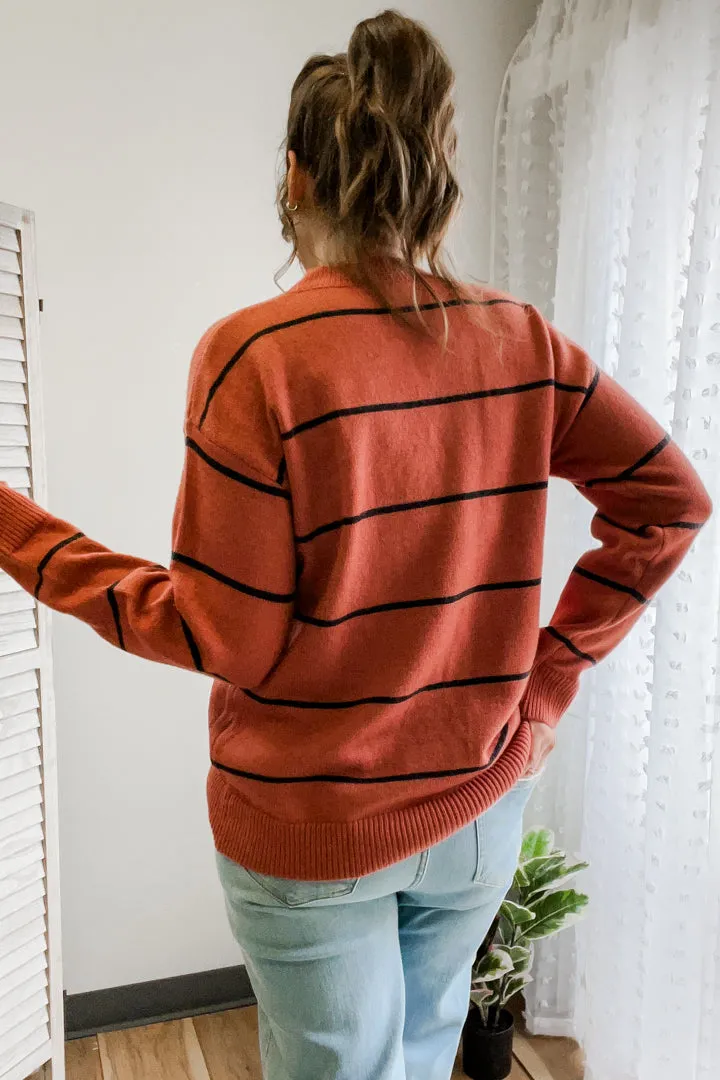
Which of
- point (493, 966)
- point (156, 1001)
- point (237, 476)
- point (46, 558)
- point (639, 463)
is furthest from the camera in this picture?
point (156, 1001)

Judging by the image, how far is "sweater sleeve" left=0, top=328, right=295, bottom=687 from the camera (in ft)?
2.52

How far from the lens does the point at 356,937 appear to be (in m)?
0.89

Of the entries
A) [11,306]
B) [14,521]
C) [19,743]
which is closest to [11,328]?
[11,306]

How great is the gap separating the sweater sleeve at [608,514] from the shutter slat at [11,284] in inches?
31.2

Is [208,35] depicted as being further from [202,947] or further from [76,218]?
[202,947]

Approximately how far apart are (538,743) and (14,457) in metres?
0.84

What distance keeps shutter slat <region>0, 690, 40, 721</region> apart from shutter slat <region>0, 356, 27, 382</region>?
0.47 m

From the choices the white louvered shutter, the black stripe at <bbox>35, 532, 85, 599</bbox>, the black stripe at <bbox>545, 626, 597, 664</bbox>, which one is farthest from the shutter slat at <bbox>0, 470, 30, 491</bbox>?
the black stripe at <bbox>545, 626, 597, 664</bbox>

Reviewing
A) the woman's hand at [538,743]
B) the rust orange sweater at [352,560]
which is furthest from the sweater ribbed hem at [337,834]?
the woman's hand at [538,743]

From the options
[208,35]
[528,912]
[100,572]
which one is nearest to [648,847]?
[528,912]

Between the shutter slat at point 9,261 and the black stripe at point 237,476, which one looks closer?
the black stripe at point 237,476

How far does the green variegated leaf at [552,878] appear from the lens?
5.30 feet

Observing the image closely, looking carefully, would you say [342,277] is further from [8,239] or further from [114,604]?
[8,239]

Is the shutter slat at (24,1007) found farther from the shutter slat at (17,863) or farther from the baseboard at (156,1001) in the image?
the baseboard at (156,1001)
